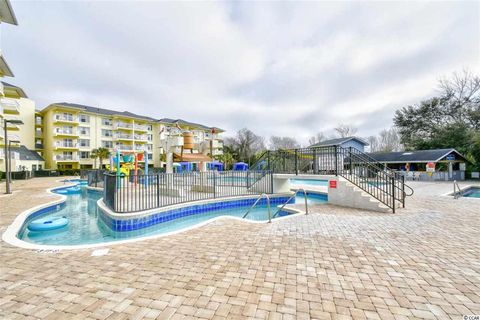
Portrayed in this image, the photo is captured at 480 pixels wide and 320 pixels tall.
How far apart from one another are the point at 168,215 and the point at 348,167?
9081 mm

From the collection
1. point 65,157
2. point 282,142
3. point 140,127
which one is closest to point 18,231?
point 65,157

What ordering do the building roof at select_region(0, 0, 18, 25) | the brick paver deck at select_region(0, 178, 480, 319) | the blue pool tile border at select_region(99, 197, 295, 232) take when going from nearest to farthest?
the brick paver deck at select_region(0, 178, 480, 319)
the blue pool tile border at select_region(99, 197, 295, 232)
the building roof at select_region(0, 0, 18, 25)

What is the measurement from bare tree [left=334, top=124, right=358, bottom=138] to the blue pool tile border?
46149mm

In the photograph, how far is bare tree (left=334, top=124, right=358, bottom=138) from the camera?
4987cm

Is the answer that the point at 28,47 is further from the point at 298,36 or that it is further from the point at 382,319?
the point at 382,319

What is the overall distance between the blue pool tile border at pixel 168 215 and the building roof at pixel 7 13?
14700 millimetres

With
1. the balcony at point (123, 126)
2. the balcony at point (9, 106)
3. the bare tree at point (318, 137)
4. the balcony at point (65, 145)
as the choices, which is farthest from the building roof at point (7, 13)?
the bare tree at point (318, 137)

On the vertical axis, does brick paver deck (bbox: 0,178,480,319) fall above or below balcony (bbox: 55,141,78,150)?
below

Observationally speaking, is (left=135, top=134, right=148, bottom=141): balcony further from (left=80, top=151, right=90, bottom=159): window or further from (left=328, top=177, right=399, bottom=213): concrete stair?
(left=328, top=177, right=399, bottom=213): concrete stair

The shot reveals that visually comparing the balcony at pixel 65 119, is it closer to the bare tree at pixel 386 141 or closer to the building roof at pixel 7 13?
the building roof at pixel 7 13

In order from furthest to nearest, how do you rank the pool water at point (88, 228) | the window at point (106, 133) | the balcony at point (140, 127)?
the balcony at point (140, 127), the window at point (106, 133), the pool water at point (88, 228)

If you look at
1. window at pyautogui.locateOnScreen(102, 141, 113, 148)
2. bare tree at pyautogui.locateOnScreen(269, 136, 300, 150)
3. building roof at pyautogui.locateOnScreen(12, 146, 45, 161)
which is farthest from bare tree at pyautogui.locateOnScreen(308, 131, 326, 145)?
building roof at pyautogui.locateOnScreen(12, 146, 45, 161)

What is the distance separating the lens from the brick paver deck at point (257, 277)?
7.79 feet

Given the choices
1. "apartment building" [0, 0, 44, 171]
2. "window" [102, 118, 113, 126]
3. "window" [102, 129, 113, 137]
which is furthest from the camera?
"window" [102, 118, 113, 126]
